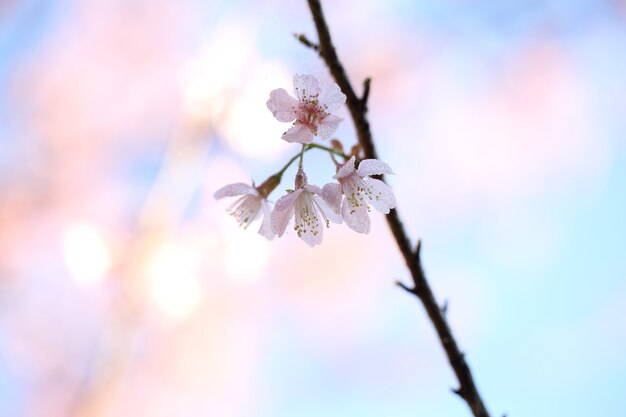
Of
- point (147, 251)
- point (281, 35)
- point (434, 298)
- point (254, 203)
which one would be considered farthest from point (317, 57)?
point (147, 251)

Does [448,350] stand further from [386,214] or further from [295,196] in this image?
[295,196]

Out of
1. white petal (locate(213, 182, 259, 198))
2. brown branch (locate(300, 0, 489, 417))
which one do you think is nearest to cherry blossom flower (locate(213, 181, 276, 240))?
white petal (locate(213, 182, 259, 198))

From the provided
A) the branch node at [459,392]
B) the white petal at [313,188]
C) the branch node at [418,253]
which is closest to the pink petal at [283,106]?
the white petal at [313,188]

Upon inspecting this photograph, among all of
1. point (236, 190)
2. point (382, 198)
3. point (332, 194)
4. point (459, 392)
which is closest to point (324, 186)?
point (332, 194)

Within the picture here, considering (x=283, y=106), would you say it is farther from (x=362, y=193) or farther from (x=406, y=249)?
(x=406, y=249)

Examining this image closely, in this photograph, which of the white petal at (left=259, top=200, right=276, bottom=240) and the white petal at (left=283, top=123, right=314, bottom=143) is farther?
the white petal at (left=259, top=200, right=276, bottom=240)

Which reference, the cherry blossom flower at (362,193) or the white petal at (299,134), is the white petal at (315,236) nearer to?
the cherry blossom flower at (362,193)

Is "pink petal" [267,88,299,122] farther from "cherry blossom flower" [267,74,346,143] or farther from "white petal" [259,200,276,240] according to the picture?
"white petal" [259,200,276,240]
